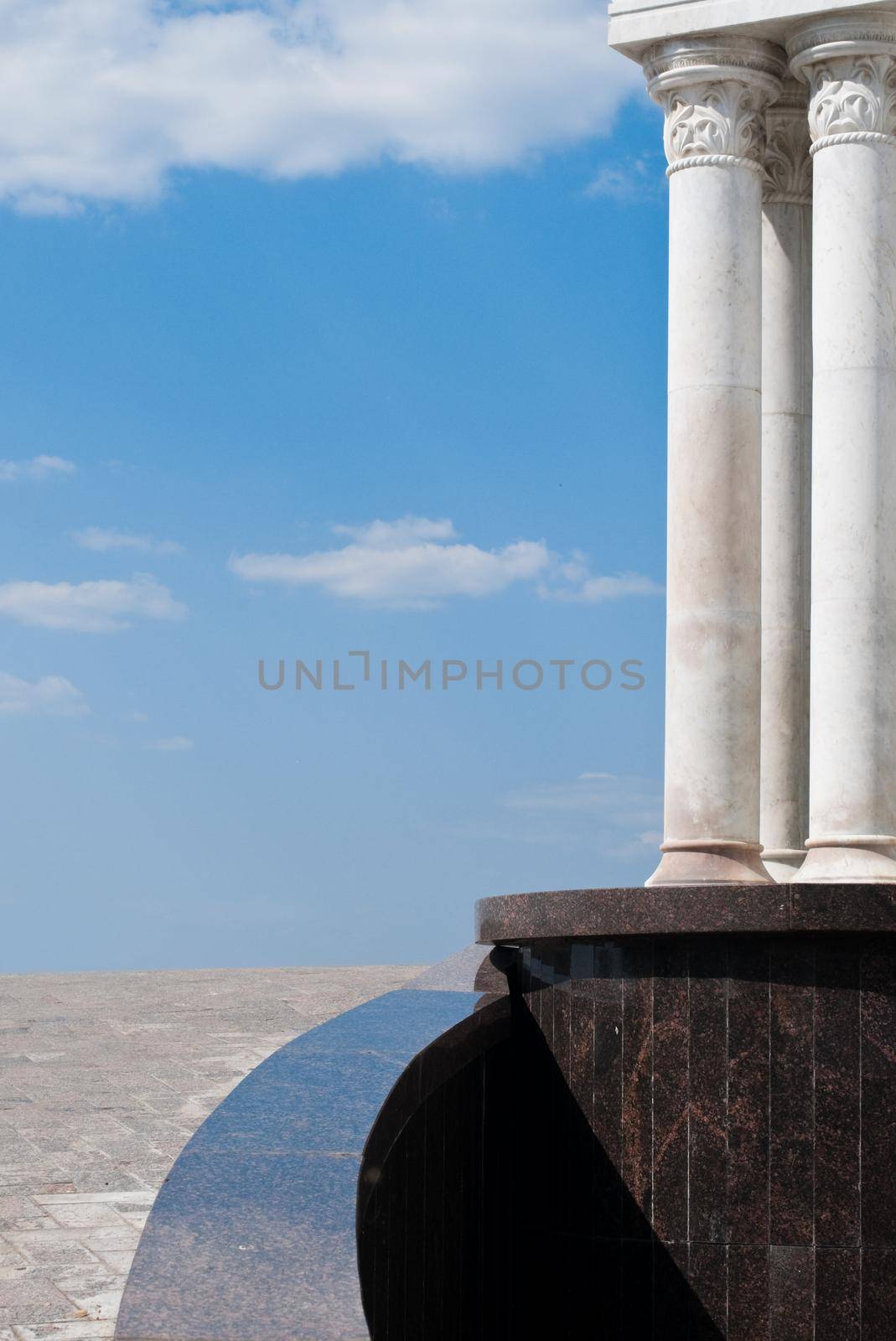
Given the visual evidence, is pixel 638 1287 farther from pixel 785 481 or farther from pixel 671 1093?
pixel 785 481

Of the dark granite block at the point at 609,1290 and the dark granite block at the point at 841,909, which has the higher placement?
the dark granite block at the point at 841,909

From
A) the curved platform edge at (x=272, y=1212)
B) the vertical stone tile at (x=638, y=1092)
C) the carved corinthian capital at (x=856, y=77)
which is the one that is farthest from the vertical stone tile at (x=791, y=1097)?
the carved corinthian capital at (x=856, y=77)

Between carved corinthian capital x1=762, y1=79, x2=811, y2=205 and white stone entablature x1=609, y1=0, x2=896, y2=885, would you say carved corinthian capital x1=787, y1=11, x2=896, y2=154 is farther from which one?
carved corinthian capital x1=762, y1=79, x2=811, y2=205

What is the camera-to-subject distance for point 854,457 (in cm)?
1446

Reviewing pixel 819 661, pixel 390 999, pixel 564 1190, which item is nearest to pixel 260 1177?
pixel 564 1190

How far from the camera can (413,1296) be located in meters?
11.6

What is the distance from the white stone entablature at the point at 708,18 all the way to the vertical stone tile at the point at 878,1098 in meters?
8.08

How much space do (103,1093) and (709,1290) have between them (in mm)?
9870

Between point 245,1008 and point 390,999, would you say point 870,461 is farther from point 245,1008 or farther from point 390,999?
point 245,1008

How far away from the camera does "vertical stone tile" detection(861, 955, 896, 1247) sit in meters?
11.9

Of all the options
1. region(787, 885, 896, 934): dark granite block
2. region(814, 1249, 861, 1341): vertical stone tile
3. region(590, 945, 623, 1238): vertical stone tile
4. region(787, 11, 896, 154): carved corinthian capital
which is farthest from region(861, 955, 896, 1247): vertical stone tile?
region(787, 11, 896, 154): carved corinthian capital

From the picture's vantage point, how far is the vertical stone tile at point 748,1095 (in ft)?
39.7

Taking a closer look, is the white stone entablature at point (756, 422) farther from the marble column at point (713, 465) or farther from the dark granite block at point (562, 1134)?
the dark granite block at point (562, 1134)

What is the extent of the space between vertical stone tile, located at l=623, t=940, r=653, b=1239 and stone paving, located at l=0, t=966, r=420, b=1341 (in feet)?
13.0
